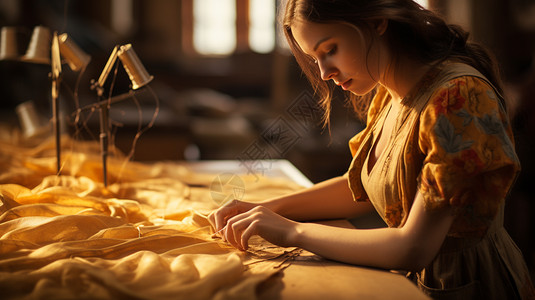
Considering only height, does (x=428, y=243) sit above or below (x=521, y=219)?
above

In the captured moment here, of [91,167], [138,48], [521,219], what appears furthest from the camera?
[138,48]

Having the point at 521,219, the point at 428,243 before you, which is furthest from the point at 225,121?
the point at 428,243

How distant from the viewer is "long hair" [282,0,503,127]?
0.82 m

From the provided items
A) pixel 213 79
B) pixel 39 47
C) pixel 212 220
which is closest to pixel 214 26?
pixel 213 79

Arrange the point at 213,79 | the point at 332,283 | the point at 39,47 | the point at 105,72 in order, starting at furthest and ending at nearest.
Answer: the point at 213,79 < the point at 39,47 < the point at 105,72 < the point at 332,283

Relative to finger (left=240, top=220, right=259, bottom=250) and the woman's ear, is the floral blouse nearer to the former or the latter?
the woman's ear

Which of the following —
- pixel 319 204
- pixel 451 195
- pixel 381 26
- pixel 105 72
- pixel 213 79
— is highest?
pixel 381 26

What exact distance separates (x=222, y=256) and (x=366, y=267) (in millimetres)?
226

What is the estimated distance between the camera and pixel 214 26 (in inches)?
313

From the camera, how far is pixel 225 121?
4848 mm

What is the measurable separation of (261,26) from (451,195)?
7589 mm

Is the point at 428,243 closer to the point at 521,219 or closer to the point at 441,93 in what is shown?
the point at 441,93

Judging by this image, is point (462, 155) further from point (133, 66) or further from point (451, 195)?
point (133, 66)

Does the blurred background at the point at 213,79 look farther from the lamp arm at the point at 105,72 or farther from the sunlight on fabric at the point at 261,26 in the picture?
the lamp arm at the point at 105,72
